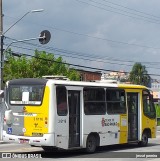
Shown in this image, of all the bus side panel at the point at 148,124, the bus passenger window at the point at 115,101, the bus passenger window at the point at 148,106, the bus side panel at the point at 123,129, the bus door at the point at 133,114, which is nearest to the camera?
the bus passenger window at the point at 115,101

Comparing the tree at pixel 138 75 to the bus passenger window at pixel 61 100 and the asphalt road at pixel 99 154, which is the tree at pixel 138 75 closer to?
the asphalt road at pixel 99 154

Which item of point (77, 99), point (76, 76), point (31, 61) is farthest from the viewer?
point (76, 76)

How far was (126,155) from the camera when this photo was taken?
16906 mm

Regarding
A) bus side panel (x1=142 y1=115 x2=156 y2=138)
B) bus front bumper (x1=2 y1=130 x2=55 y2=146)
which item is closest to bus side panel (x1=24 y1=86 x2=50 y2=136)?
bus front bumper (x1=2 y1=130 x2=55 y2=146)

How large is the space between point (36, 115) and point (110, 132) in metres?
3.78

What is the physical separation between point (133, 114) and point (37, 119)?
5613 millimetres

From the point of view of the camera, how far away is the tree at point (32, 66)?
159 ft

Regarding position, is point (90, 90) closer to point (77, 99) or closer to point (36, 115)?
point (77, 99)

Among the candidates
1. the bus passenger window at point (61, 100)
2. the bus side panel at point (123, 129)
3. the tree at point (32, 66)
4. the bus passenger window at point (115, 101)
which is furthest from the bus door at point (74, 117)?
the tree at point (32, 66)

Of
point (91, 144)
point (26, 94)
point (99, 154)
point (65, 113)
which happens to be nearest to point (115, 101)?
point (91, 144)

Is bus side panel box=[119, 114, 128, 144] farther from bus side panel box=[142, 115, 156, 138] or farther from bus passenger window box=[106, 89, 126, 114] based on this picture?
bus side panel box=[142, 115, 156, 138]

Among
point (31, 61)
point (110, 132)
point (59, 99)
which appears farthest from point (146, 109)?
point (31, 61)

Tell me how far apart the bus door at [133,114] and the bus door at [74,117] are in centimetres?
356

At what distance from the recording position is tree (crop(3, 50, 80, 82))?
4841cm
